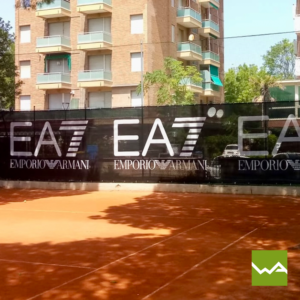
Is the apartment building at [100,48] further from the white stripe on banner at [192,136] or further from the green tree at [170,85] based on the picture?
the white stripe on banner at [192,136]

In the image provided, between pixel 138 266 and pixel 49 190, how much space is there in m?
11.8

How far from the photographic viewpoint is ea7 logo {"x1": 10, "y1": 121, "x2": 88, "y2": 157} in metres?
18.0

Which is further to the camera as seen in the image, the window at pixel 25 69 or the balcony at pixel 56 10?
the window at pixel 25 69

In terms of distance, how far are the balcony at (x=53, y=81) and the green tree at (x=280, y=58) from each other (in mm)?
47237

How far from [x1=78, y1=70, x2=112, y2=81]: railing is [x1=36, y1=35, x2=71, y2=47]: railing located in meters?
2.91

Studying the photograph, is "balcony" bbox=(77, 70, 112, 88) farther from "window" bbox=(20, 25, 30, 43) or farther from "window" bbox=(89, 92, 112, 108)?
"window" bbox=(20, 25, 30, 43)

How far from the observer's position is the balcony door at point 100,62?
42.1m

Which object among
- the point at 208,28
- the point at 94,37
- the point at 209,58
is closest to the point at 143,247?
the point at 94,37

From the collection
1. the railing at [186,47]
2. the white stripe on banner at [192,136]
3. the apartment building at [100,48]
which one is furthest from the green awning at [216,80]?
the white stripe on banner at [192,136]

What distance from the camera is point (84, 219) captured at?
11.7 meters

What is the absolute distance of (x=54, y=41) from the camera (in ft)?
141

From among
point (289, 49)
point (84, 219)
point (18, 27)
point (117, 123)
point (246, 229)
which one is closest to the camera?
point (246, 229)

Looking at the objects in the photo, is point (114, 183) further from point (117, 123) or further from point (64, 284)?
point (64, 284)

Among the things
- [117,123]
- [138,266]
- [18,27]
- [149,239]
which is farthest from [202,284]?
[18,27]
